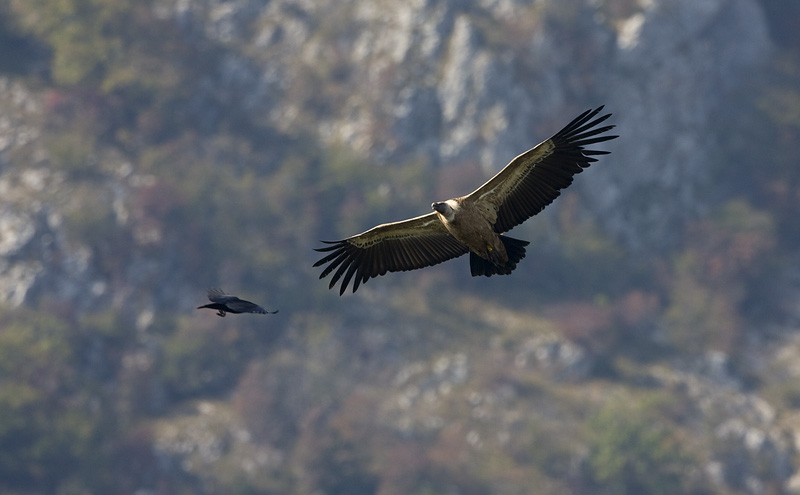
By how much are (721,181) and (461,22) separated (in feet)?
112

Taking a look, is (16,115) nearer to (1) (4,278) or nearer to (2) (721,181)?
(1) (4,278)

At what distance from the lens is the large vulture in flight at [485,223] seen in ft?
71.2

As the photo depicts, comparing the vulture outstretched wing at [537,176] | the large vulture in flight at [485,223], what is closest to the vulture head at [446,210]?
the large vulture in flight at [485,223]

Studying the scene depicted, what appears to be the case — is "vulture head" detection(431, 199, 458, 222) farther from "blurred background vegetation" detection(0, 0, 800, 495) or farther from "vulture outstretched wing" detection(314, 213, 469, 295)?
"blurred background vegetation" detection(0, 0, 800, 495)

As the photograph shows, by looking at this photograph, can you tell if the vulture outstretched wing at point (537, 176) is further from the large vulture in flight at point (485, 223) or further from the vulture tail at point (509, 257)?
the vulture tail at point (509, 257)

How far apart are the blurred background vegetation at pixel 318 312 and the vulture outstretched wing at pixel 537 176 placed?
62.8 m

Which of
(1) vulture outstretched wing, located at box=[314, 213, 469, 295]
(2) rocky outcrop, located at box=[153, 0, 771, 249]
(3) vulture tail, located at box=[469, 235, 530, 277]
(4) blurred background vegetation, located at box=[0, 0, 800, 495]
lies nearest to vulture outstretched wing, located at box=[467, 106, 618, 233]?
(3) vulture tail, located at box=[469, 235, 530, 277]

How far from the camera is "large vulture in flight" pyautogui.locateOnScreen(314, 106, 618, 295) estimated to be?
71.2 feet

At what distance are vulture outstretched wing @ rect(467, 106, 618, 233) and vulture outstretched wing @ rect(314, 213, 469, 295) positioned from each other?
1332 mm

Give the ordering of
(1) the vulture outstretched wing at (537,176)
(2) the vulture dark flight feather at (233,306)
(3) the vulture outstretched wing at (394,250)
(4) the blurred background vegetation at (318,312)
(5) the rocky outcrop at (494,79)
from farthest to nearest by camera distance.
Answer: (5) the rocky outcrop at (494,79) < (4) the blurred background vegetation at (318,312) < (3) the vulture outstretched wing at (394,250) < (1) the vulture outstretched wing at (537,176) < (2) the vulture dark flight feather at (233,306)

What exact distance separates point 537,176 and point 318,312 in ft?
249

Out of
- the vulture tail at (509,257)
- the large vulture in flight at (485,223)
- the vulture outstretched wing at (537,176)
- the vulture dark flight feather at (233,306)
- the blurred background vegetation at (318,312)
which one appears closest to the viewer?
the vulture dark flight feather at (233,306)

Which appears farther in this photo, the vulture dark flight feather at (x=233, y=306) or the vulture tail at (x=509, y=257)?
the vulture tail at (x=509, y=257)

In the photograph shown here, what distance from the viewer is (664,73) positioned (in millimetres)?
104875
